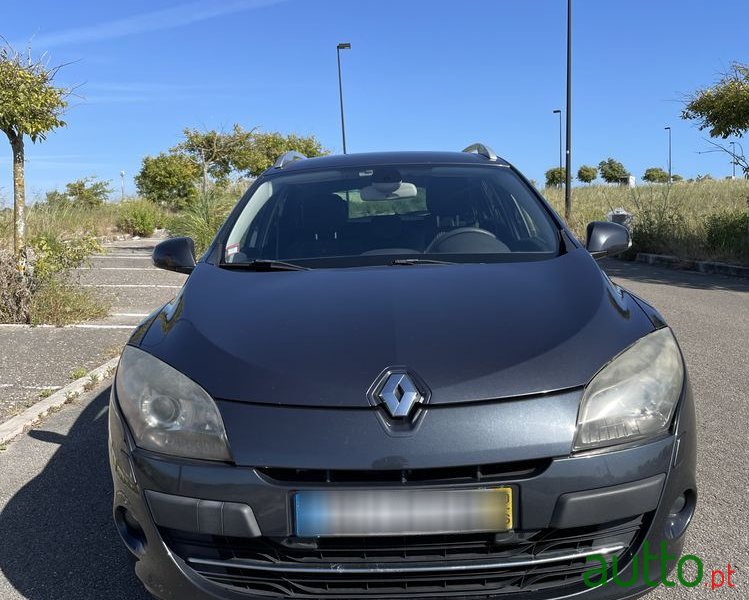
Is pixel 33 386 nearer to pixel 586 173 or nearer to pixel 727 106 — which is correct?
pixel 727 106

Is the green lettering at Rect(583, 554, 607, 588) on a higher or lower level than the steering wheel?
lower

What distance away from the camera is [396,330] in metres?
2.09

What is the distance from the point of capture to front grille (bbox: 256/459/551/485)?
1.78m

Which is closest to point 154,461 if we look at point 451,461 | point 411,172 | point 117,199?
point 451,461

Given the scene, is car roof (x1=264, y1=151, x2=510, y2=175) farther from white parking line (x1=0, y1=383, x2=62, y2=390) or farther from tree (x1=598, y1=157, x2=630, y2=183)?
tree (x1=598, y1=157, x2=630, y2=183)

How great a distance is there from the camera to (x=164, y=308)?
268 cm

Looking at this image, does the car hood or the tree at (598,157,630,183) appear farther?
the tree at (598,157,630,183)

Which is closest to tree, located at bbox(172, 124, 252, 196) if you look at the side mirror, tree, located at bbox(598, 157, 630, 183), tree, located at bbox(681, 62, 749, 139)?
tree, located at bbox(681, 62, 749, 139)

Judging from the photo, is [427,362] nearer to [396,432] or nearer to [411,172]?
[396,432]

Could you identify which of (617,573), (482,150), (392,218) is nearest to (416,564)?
(617,573)

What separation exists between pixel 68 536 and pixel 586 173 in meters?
75.4

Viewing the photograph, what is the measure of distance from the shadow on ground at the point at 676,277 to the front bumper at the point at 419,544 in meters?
9.03

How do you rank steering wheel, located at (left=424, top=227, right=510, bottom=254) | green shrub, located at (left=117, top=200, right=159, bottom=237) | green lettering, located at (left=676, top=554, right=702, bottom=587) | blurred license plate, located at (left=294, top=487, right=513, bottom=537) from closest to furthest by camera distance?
blurred license plate, located at (left=294, top=487, right=513, bottom=537), green lettering, located at (left=676, top=554, right=702, bottom=587), steering wheel, located at (left=424, top=227, right=510, bottom=254), green shrub, located at (left=117, top=200, right=159, bottom=237)

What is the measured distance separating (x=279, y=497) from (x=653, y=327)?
4.16 feet
